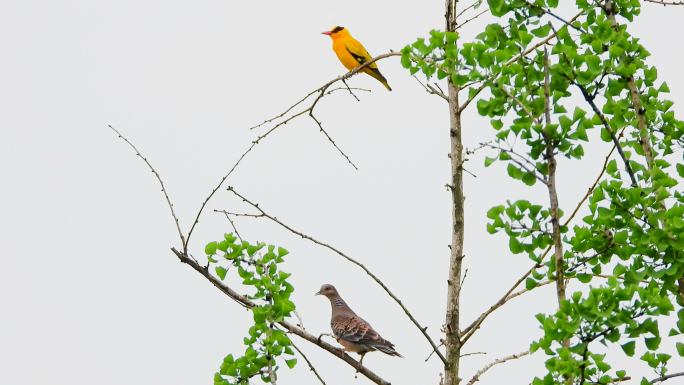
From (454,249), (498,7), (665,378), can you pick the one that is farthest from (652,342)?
(498,7)

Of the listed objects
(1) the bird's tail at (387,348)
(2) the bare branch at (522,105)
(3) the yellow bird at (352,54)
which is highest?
(3) the yellow bird at (352,54)

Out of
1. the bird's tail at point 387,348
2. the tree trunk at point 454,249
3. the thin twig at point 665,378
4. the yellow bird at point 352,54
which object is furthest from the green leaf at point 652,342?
the yellow bird at point 352,54

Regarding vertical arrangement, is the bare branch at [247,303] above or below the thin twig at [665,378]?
above

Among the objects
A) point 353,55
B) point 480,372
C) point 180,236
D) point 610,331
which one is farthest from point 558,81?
point 353,55

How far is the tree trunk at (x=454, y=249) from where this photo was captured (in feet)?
20.3

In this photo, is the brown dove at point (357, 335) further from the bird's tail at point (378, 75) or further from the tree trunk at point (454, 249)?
the bird's tail at point (378, 75)

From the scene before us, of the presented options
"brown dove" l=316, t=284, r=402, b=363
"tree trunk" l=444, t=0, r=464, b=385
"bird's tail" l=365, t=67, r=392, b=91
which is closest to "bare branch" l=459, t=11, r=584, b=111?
"tree trunk" l=444, t=0, r=464, b=385

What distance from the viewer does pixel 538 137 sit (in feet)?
15.8

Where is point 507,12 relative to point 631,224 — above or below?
above

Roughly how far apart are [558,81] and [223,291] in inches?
87.4

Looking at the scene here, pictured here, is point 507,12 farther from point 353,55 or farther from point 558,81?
point 353,55

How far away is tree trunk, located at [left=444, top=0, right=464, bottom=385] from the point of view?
20.3 ft

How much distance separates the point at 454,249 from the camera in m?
6.29

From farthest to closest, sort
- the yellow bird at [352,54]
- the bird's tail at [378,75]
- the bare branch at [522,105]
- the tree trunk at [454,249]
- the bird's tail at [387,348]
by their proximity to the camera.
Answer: the yellow bird at [352,54] → the bird's tail at [378,75] → the bird's tail at [387,348] → the tree trunk at [454,249] → the bare branch at [522,105]
